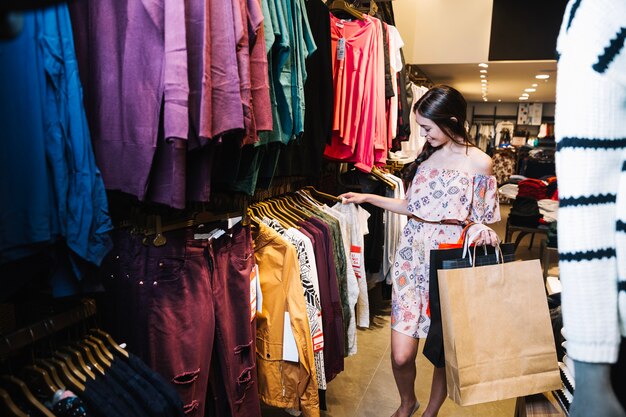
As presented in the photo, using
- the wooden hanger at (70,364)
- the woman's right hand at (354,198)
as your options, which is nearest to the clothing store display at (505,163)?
the woman's right hand at (354,198)

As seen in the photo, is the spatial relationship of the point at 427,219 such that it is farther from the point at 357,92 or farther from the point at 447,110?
the point at 357,92

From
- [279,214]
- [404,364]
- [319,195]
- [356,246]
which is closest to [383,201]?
[356,246]

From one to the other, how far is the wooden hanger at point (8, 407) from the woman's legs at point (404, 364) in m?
1.61

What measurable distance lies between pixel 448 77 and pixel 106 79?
8040mm

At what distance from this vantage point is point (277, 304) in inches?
73.9

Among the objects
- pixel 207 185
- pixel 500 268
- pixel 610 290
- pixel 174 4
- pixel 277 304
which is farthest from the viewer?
pixel 277 304

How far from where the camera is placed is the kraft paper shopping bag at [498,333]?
4.73 ft

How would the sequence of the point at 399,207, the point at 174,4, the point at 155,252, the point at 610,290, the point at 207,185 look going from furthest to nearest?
the point at 399,207, the point at 155,252, the point at 207,185, the point at 174,4, the point at 610,290

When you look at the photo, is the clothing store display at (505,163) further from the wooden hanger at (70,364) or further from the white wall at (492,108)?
the wooden hanger at (70,364)

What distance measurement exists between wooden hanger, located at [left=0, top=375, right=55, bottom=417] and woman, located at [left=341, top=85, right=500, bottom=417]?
155 centimetres

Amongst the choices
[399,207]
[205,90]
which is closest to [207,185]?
[205,90]

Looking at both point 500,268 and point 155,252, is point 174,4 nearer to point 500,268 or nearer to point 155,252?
point 155,252

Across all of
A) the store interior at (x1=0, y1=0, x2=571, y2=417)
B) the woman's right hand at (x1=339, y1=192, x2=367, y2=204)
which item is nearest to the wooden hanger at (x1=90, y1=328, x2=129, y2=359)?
the store interior at (x1=0, y1=0, x2=571, y2=417)

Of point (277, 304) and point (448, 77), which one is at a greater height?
point (448, 77)
